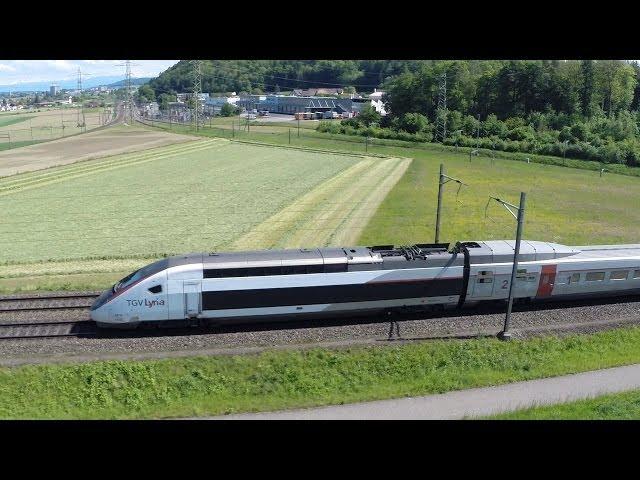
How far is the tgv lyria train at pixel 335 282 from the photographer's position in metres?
18.8

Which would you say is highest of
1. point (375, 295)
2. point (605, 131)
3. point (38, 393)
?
point (605, 131)

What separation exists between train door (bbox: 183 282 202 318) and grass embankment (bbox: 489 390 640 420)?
395 inches

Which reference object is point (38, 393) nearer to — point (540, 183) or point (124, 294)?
point (124, 294)

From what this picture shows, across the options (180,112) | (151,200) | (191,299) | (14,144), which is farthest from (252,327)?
(180,112)

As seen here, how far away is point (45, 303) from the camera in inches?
854

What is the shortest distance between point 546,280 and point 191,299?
13.2m

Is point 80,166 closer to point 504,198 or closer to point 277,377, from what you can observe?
point 504,198

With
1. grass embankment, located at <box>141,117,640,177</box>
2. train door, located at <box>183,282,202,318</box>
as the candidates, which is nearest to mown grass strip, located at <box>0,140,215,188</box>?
grass embankment, located at <box>141,117,640,177</box>

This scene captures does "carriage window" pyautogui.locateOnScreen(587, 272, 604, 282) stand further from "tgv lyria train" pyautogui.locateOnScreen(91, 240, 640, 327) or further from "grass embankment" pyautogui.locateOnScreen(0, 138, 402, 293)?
"grass embankment" pyautogui.locateOnScreen(0, 138, 402, 293)

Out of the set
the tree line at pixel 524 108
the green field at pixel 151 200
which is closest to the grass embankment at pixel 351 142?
the tree line at pixel 524 108

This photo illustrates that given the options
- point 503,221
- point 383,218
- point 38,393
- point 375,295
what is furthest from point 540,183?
point 38,393

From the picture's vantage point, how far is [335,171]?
55.2 metres

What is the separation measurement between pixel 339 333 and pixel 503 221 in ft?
75.3

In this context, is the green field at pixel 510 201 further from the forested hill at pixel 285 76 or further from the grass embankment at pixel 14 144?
the forested hill at pixel 285 76
